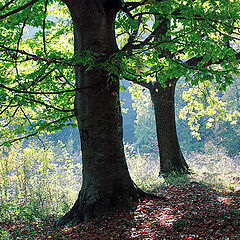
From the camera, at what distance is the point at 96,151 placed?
4582mm

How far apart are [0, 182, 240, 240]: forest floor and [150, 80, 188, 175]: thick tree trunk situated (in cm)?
317

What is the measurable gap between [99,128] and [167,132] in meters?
A: 4.58

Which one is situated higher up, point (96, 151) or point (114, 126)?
point (114, 126)

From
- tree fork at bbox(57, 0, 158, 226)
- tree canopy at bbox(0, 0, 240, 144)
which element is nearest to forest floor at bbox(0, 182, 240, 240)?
tree fork at bbox(57, 0, 158, 226)

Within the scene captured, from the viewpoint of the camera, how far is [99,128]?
15.0 ft

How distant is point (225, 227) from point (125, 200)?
1.70 meters

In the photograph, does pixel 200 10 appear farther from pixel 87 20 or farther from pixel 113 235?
pixel 113 235

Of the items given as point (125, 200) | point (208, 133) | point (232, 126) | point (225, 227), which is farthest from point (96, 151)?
point (208, 133)

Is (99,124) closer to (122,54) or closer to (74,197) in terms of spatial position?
(122,54)

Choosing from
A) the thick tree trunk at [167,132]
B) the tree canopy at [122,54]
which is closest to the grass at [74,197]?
the thick tree trunk at [167,132]

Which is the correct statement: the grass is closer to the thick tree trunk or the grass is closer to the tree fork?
the tree fork

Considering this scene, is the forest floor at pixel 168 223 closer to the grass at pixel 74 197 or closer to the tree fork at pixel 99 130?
the grass at pixel 74 197

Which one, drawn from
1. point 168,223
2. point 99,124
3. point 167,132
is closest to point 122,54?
point 99,124

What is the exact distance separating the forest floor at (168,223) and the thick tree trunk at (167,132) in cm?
317
